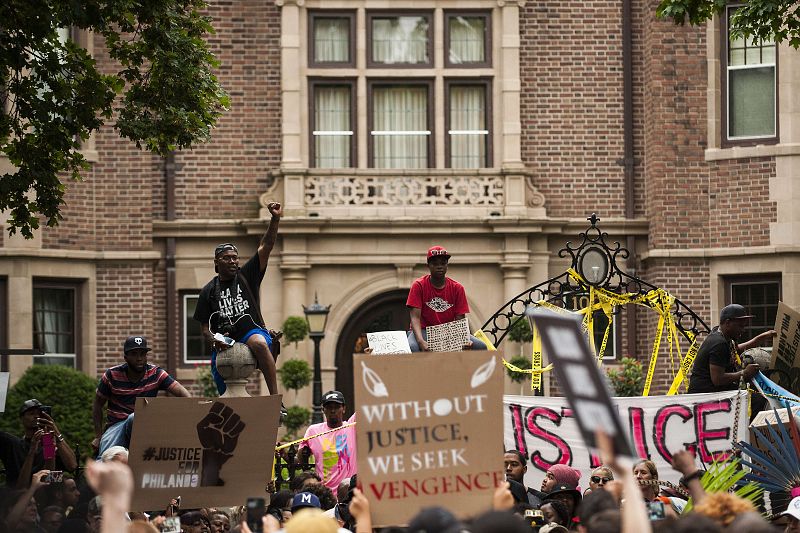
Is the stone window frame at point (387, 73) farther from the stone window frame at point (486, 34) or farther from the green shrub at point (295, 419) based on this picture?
the green shrub at point (295, 419)

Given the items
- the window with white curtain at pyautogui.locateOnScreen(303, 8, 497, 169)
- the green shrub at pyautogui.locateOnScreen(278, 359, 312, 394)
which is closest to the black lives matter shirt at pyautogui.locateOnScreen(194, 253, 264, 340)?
the green shrub at pyautogui.locateOnScreen(278, 359, 312, 394)

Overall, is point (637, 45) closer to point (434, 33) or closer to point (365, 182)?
point (434, 33)

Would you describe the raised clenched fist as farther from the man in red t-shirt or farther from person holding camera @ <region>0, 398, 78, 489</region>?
the man in red t-shirt

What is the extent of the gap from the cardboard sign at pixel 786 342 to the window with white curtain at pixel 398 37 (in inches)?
499

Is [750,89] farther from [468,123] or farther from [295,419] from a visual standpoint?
[295,419]

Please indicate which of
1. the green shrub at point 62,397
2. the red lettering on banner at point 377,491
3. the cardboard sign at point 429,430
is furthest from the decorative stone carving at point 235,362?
the green shrub at point 62,397

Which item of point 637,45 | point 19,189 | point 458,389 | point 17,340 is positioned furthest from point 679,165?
point 458,389

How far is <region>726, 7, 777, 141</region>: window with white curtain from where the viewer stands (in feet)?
79.3

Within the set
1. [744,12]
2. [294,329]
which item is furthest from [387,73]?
[744,12]

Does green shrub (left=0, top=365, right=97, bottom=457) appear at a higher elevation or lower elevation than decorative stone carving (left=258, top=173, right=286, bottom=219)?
lower

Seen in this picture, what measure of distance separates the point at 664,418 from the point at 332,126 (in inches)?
545

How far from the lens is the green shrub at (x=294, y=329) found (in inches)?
925

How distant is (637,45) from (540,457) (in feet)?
47.1

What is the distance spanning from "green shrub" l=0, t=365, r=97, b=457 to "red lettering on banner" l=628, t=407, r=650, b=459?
1172cm
